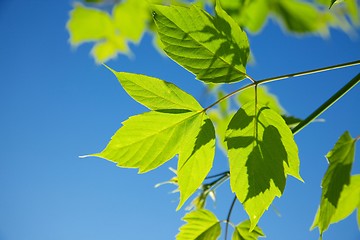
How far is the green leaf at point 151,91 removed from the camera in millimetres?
427

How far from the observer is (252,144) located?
16.0 inches

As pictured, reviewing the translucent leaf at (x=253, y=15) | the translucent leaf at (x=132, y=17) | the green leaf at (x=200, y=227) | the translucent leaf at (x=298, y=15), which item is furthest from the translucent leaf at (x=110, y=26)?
the green leaf at (x=200, y=227)

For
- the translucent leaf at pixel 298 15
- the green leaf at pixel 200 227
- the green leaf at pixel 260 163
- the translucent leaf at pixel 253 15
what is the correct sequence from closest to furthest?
the green leaf at pixel 260 163, the green leaf at pixel 200 227, the translucent leaf at pixel 253 15, the translucent leaf at pixel 298 15

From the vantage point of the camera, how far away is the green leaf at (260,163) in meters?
0.40

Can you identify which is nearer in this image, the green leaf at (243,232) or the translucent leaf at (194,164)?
the translucent leaf at (194,164)

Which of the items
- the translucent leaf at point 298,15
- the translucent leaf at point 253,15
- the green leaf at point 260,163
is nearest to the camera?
the green leaf at point 260,163

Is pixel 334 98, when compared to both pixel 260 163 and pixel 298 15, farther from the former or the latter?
pixel 298 15

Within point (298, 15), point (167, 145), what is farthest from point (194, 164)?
point (298, 15)

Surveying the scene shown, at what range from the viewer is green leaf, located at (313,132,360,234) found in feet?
1.57

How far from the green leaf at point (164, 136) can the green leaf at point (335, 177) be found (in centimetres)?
16

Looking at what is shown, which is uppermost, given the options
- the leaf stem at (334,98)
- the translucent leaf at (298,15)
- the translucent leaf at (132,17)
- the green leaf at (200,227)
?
the translucent leaf at (298,15)

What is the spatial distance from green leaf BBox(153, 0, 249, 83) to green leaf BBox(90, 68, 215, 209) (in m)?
0.04

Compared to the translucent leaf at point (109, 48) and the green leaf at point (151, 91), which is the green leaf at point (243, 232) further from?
the translucent leaf at point (109, 48)

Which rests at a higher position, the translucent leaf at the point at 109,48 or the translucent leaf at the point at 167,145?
the translucent leaf at the point at 109,48
